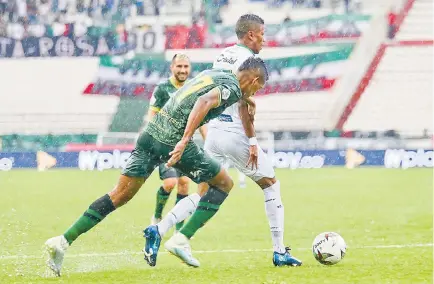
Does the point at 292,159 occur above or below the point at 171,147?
above

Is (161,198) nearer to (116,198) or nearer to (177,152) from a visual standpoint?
(116,198)

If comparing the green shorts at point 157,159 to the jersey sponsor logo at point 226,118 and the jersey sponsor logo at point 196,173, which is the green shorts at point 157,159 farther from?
the jersey sponsor logo at point 226,118

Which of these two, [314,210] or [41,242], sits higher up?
[314,210]

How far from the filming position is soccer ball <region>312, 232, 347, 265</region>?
830 cm

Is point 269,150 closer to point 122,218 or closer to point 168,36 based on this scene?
point 168,36

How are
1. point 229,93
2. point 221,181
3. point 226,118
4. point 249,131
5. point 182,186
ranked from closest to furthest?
point 229,93 < point 221,181 < point 249,131 < point 226,118 < point 182,186

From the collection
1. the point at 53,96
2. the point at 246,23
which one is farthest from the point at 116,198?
the point at 53,96

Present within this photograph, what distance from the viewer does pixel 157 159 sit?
25.8 ft

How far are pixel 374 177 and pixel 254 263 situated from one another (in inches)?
614

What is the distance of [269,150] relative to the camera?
94.6 feet

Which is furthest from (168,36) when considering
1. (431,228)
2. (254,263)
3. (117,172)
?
(254,263)

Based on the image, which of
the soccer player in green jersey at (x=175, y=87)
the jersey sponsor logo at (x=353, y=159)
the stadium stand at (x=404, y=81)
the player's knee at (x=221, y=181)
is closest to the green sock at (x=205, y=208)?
the player's knee at (x=221, y=181)

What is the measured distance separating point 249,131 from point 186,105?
0.91m

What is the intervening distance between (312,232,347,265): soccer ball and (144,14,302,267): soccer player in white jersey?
0.20 m
